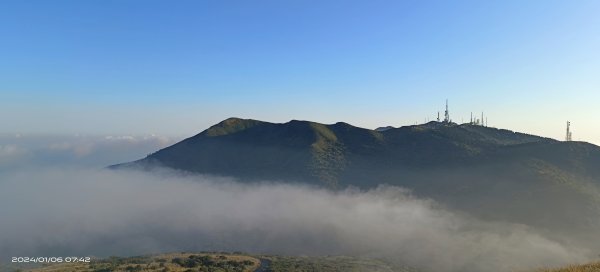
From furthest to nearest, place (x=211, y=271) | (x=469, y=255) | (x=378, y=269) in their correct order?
(x=469, y=255)
(x=378, y=269)
(x=211, y=271)

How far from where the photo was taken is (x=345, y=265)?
530ft

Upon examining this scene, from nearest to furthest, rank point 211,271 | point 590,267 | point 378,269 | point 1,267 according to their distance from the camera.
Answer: point 590,267 < point 211,271 < point 378,269 < point 1,267

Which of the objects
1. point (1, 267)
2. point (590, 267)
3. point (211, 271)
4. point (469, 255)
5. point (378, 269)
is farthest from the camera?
Result: point (469, 255)

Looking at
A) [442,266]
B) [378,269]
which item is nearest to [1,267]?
[378,269]

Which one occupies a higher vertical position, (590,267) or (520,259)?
(590,267)

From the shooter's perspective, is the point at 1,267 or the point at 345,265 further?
the point at 1,267

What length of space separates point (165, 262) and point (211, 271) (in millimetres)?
29569

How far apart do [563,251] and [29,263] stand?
237 m

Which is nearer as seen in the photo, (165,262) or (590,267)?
(590,267)

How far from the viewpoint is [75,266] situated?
5866 inches

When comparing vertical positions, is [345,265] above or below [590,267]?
below

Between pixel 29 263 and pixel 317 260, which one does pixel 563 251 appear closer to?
pixel 317 260

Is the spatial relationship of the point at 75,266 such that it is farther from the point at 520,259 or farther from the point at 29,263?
the point at 520,259

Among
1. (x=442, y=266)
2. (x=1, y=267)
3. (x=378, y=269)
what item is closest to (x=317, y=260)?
(x=378, y=269)
